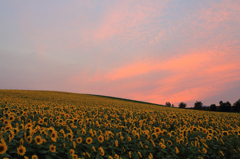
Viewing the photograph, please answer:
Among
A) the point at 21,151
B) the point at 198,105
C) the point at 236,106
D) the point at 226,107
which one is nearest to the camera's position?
the point at 21,151

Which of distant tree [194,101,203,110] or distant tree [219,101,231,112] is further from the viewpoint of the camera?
distant tree [194,101,203,110]

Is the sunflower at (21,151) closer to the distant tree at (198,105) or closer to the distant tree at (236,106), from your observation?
the distant tree at (236,106)

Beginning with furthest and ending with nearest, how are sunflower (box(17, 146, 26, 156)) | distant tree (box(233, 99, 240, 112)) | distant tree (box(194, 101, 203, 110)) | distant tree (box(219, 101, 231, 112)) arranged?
1. distant tree (box(194, 101, 203, 110))
2. distant tree (box(219, 101, 231, 112))
3. distant tree (box(233, 99, 240, 112))
4. sunflower (box(17, 146, 26, 156))

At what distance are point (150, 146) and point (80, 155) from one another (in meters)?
2.73

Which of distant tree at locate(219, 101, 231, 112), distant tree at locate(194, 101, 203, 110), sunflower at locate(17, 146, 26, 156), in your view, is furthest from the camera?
distant tree at locate(194, 101, 203, 110)

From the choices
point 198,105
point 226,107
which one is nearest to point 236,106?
point 226,107

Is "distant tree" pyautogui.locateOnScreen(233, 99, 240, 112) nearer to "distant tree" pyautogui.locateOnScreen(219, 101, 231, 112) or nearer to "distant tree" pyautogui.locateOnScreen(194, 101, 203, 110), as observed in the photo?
"distant tree" pyautogui.locateOnScreen(219, 101, 231, 112)

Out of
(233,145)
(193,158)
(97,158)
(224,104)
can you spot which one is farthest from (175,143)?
(224,104)

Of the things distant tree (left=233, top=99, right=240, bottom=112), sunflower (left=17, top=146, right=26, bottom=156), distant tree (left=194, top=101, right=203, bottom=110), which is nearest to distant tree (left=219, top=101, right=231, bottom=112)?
distant tree (left=233, top=99, right=240, bottom=112)

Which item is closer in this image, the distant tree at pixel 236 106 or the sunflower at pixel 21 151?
the sunflower at pixel 21 151

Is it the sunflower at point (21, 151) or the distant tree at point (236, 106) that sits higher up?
the distant tree at point (236, 106)

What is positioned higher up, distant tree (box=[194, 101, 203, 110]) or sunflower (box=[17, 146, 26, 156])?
distant tree (box=[194, 101, 203, 110])

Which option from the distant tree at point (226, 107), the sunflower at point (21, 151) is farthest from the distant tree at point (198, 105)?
the sunflower at point (21, 151)

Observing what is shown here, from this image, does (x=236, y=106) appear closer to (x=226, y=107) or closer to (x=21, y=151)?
(x=226, y=107)
